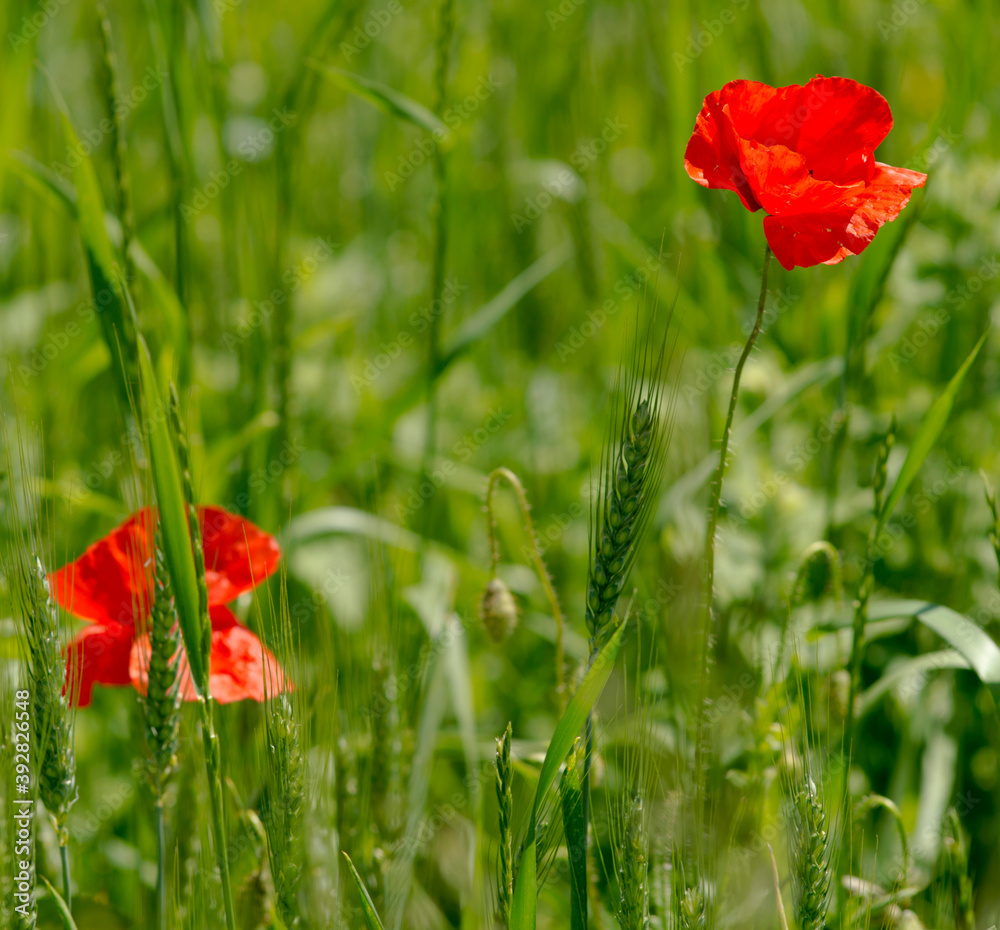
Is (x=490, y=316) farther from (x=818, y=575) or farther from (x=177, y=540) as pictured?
(x=177, y=540)

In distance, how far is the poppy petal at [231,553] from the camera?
1.28 meters

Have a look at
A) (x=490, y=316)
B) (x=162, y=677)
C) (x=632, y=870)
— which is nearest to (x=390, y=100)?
(x=490, y=316)

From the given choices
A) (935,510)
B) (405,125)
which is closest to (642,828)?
(935,510)

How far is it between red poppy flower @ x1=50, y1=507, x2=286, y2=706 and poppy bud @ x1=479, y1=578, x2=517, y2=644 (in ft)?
0.99

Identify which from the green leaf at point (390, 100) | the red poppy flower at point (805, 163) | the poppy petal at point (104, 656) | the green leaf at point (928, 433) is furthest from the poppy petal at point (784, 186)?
the poppy petal at point (104, 656)

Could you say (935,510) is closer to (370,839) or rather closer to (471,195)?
(370,839)

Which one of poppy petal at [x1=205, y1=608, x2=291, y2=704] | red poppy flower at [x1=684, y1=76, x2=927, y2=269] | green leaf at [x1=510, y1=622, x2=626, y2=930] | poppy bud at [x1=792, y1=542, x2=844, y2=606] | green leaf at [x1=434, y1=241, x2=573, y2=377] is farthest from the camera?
green leaf at [x1=434, y1=241, x2=573, y2=377]

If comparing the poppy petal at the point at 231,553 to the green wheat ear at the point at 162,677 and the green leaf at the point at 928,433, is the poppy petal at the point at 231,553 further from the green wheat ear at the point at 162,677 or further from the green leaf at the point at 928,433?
the green leaf at the point at 928,433

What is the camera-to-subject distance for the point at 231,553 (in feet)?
4.40

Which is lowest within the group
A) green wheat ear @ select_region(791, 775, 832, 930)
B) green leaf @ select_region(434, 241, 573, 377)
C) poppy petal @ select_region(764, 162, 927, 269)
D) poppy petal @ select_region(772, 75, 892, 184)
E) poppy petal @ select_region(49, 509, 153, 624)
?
green wheat ear @ select_region(791, 775, 832, 930)

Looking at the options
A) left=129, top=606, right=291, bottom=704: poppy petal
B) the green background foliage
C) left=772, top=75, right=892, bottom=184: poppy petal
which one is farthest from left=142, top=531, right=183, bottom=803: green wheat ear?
left=772, top=75, right=892, bottom=184: poppy petal

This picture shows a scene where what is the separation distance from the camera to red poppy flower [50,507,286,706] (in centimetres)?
117

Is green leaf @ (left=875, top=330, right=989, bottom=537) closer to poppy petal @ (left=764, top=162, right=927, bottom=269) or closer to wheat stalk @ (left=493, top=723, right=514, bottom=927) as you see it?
poppy petal @ (left=764, top=162, right=927, bottom=269)

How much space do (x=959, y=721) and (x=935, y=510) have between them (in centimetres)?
46
